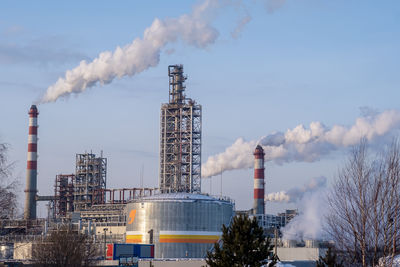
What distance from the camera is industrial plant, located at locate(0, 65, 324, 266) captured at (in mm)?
84438

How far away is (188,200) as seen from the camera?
86375 mm

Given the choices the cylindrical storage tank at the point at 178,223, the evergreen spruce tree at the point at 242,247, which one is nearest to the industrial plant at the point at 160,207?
the cylindrical storage tank at the point at 178,223

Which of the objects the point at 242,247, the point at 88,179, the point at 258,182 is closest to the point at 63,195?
the point at 88,179

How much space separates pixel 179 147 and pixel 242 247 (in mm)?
84155

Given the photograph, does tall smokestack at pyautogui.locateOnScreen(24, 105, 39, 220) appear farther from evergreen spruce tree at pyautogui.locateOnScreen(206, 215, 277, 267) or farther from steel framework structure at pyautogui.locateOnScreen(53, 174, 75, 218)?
evergreen spruce tree at pyautogui.locateOnScreen(206, 215, 277, 267)

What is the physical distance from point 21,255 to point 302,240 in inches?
1472

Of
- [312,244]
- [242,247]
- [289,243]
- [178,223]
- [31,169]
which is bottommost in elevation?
[289,243]

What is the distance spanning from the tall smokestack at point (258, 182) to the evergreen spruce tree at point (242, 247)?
73247mm

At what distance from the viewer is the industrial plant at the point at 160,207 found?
84438 mm

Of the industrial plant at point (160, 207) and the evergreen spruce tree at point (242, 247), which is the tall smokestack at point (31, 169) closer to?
the industrial plant at point (160, 207)

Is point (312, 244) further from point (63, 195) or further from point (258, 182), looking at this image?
point (63, 195)

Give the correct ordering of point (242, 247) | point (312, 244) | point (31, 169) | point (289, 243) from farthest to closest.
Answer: point (31, 169)
point (289, 243)
point (312, 244)
point (242, 247)

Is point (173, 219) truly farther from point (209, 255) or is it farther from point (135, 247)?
point (209, 255)

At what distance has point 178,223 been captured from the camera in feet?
279
